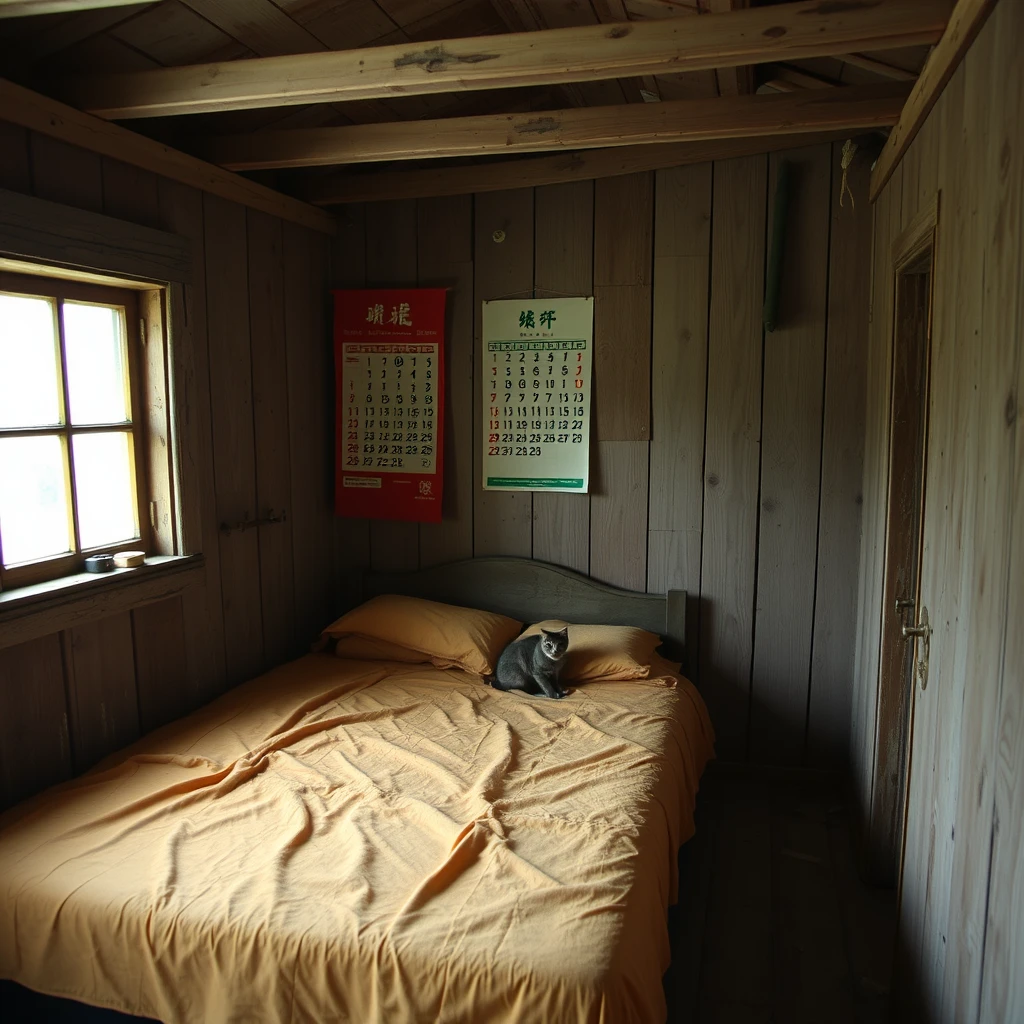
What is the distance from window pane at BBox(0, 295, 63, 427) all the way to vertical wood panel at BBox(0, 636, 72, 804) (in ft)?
1.91

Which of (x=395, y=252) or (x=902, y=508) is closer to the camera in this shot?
(x=902, y=508)

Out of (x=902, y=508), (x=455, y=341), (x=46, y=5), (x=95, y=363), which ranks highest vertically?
(x=46, y=5)

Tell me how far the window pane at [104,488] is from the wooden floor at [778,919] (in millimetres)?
1951

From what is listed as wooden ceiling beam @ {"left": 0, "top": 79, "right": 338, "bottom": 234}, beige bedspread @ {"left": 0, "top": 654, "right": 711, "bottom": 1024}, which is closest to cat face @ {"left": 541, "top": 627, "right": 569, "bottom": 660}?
beige bedspread @ {"left": 0, "top": 654, "right": 711, "bottom": 1024}

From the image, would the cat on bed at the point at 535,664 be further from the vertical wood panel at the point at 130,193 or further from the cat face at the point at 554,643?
the vertical wood panel at the point at 130,193

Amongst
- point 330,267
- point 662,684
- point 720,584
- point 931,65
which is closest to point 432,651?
point 662,684

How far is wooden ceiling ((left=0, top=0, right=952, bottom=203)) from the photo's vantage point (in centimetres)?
184

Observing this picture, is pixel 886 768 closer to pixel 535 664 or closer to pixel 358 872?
pixel 535 664

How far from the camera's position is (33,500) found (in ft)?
7.16

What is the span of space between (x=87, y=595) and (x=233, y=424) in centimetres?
86

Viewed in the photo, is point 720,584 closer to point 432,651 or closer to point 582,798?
point 432,651

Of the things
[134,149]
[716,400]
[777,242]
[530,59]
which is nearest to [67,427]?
[134,149]

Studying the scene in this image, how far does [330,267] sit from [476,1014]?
2.84 metres

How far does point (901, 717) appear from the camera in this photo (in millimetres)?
2408
